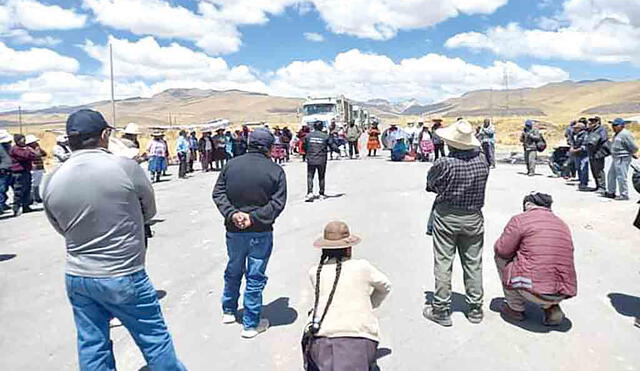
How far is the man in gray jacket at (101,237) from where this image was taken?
3.21 meters

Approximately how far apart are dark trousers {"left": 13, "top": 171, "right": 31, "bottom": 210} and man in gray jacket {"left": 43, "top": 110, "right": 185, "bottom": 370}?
9.79 m

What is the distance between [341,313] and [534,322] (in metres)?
2.60

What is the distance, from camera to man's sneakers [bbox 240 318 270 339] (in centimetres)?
495

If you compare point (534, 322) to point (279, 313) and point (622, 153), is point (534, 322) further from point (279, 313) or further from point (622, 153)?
point (622, 153)

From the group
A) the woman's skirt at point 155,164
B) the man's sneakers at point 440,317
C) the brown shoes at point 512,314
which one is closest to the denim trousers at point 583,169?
the brown shoes at point 512,314

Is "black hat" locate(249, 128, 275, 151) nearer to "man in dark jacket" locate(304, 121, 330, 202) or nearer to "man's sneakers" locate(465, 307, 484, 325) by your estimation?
"man's sneakers" locate(465, 307, 484, 325)

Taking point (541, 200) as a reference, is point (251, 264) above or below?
below

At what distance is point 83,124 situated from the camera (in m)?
3.31

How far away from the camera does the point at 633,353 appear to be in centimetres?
A: 455

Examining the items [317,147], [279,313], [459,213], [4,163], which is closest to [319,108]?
[317,147]

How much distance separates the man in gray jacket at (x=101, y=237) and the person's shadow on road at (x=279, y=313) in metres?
1.89

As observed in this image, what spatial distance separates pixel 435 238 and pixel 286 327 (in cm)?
159

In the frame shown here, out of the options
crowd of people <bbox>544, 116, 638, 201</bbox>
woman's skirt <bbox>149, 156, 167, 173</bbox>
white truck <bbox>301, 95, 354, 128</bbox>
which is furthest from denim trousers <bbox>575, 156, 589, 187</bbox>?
white truck <bbox>301, 95, 354, 128</bbox>

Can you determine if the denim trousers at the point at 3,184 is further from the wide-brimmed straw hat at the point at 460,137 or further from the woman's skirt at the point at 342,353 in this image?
the woman's skirt at the point at 342,353
